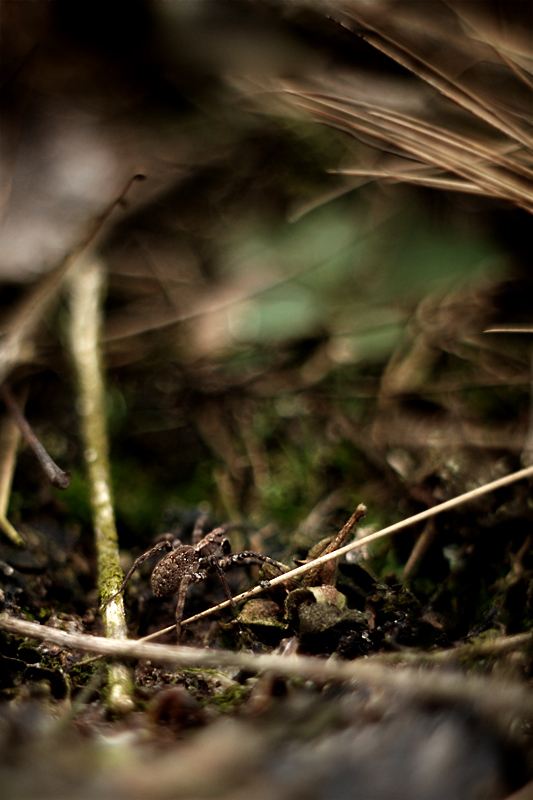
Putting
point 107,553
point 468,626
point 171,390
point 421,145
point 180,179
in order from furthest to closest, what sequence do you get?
point 180,179
point 171,390
point 421,145
point 107,553
point 468,626

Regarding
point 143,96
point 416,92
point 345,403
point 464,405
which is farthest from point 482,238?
point 143,96

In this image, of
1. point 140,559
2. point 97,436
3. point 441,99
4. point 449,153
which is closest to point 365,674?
point 140,559

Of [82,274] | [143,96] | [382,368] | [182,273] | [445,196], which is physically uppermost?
[143,96]

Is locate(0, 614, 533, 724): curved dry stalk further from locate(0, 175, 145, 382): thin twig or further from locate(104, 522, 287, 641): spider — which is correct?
locate(0, 175, 145, 382): thin twig

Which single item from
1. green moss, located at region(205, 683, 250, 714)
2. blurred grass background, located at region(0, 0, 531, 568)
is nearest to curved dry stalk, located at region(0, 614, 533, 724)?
green moss, located at region(205, 683, 250, 714)

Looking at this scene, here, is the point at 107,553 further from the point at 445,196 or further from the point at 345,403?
the point at 445,196

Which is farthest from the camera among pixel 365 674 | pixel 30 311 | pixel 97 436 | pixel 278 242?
pixel 278 242

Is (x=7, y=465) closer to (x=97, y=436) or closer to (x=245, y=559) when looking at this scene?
(x=97, y=436)
